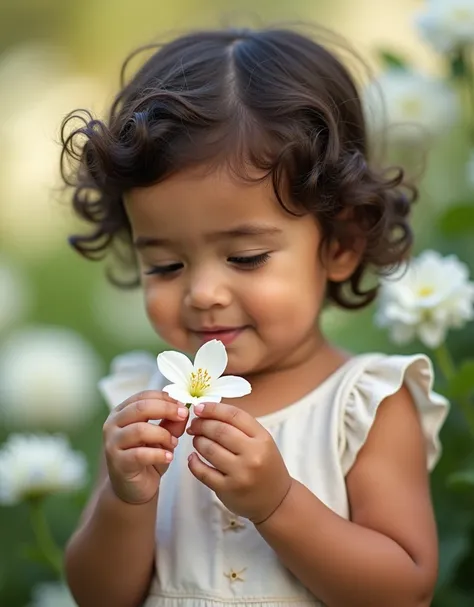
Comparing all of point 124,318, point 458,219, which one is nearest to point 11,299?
point 124,318

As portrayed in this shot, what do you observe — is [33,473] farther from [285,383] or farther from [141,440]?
[141,440]

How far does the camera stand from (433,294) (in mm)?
1901

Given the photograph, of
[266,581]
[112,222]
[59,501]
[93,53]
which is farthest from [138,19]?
[266,581]

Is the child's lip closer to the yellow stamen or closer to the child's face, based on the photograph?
the child's face

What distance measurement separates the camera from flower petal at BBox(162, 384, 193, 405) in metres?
1.34

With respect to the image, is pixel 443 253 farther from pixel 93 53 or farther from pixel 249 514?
pixel 93 53

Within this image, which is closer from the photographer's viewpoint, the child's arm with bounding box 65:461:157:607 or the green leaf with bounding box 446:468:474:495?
the child's arm with bounding box 65:461:157:607

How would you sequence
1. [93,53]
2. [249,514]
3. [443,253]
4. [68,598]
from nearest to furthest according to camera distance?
[249,514] → [68,598] → [443,253] → [93,53]

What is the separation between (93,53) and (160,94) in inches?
151

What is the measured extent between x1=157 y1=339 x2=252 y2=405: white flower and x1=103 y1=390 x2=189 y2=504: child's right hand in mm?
28

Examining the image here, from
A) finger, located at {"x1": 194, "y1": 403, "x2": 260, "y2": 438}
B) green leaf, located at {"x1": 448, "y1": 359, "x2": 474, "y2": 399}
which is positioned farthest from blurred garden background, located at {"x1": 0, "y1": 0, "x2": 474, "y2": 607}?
finger, located at {"x1": 194, "y1": 403, "x2": 260, "y2": 438}

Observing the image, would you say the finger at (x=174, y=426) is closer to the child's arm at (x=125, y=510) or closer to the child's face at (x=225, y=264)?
the child's arm at (x=125, y=510)

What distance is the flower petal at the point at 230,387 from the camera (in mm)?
1357

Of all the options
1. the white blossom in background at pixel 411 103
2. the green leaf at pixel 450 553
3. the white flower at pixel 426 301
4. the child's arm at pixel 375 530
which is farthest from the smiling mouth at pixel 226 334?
the white blossom in background at pixel 411 103
